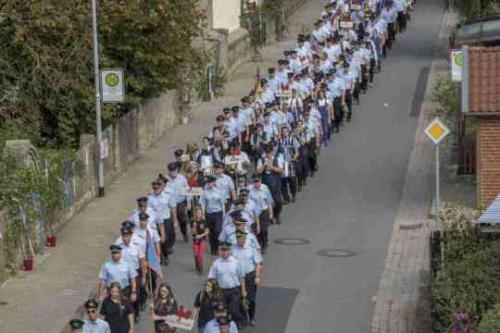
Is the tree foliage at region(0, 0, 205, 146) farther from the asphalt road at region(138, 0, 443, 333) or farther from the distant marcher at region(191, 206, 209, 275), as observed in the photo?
the distant marcher at region(191, 206, 209, 275)

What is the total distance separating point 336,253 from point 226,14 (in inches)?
808

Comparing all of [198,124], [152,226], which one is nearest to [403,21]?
[198,124]

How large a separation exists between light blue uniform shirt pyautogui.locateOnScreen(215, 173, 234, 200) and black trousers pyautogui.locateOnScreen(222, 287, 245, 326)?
13.6ft

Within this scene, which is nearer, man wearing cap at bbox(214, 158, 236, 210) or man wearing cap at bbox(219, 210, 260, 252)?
man wearing cap at bbox(219, 210, 260, 252)

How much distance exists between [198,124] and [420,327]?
15.9m

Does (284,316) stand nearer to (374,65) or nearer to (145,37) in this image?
(145,37)

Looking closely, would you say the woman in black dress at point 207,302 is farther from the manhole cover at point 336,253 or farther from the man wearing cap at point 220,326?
the manhole cover at point 336,253

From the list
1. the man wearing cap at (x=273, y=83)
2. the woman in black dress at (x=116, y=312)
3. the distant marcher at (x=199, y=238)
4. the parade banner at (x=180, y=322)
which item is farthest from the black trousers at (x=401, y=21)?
the parade banner at (x=180, y=322)

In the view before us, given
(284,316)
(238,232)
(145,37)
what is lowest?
(284,316)

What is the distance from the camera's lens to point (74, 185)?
1057 inches

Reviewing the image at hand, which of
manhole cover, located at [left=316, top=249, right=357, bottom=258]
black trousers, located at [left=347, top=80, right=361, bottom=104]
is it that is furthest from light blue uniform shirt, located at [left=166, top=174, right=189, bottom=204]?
black trousers, located at [left=347, top=80, right=361, bottom=104]

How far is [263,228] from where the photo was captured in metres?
24.0

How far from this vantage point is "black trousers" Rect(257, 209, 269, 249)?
2383 cm

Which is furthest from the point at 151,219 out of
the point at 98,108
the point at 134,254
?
the point at 98,108
